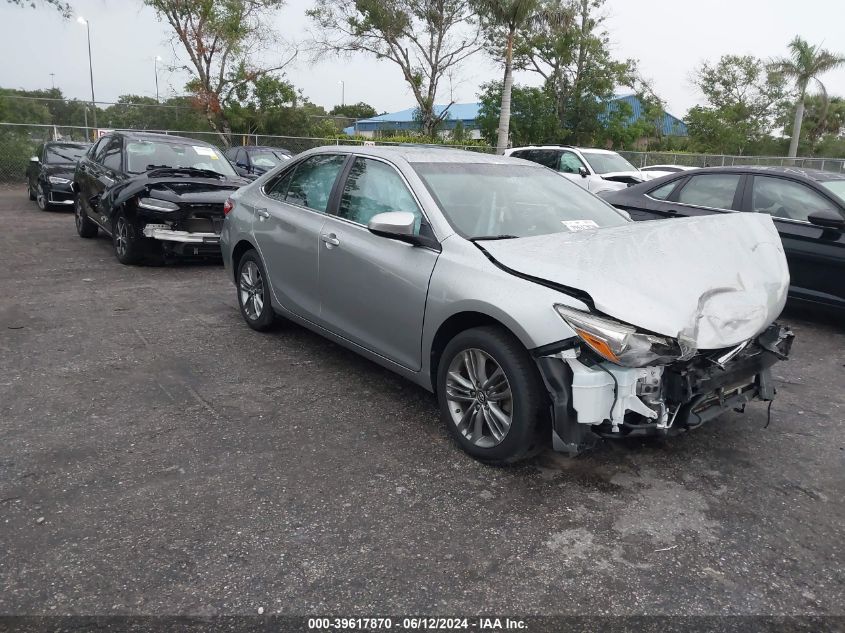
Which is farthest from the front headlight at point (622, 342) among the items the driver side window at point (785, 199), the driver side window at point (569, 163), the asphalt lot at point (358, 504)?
the driver side window at point (569, 163)

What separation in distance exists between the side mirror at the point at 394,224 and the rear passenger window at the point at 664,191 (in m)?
4.65

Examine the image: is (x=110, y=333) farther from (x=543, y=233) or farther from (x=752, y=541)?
(x=752, y=541)

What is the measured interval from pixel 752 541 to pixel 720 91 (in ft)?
149

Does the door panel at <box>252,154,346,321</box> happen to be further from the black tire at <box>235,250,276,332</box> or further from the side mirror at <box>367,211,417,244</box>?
the side mirror at <box>367,211,417,244</box>

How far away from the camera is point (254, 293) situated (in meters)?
5.81

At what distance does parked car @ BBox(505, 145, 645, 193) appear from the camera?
14.5m

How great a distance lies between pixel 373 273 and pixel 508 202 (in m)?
1.00

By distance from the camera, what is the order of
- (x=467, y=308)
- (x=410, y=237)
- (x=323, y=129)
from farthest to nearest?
(x=323, y=129), (x=410, y=237), (x=467, y=308)

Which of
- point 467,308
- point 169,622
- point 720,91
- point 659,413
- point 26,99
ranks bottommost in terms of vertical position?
point 169,622

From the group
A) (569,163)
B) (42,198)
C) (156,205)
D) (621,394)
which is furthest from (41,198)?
(621,394)

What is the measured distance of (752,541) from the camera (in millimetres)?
2945

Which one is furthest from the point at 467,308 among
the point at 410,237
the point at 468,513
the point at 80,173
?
the point at 80,173

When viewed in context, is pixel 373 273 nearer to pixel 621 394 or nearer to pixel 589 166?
pixel 621 394

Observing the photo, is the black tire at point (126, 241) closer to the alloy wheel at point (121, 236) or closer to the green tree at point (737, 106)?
the alloy wheel at point (121, 236)
